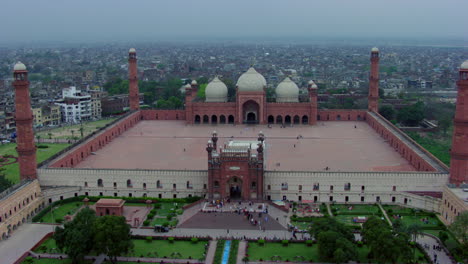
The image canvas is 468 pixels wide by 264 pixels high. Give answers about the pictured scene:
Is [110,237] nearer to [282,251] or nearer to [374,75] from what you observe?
[282,251]

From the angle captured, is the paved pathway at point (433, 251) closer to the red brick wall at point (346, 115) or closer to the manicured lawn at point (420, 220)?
the manicured lawn at point (420, 220)

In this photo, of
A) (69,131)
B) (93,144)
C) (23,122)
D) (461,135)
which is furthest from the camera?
(69,131)

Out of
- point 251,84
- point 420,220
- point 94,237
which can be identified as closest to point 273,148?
point 251,84

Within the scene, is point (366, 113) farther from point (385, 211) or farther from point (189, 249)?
point (189, 249)

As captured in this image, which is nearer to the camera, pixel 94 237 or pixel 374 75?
pixel 94 237

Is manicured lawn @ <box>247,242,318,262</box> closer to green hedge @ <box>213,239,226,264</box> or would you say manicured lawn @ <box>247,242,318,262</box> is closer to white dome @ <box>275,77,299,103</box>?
green hedge @ <box>213,239,226,264</box>
